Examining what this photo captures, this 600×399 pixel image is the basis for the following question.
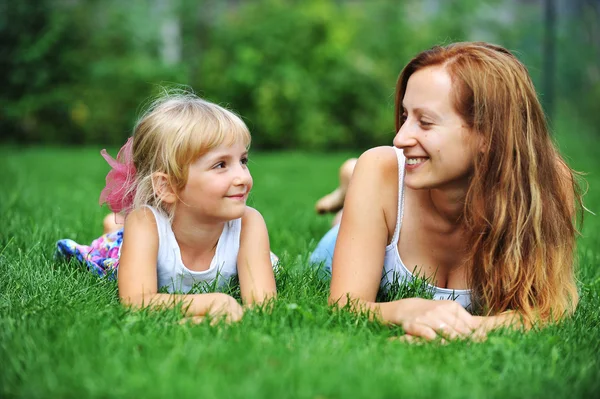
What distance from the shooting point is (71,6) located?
13.5 meters

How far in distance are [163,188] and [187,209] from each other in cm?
13

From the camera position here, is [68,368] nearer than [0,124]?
Yes

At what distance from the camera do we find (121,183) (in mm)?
3123

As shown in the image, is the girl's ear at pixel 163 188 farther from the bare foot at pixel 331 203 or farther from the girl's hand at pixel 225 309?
the bare foot at pixel 331 203

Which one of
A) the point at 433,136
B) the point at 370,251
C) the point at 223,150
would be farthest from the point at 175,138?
the point at 433,136

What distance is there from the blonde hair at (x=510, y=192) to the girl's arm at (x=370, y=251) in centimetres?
29

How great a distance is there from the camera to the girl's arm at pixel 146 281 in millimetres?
2561

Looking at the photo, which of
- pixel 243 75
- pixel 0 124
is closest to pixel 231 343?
pixel 243 75

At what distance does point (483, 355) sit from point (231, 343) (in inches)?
30.8

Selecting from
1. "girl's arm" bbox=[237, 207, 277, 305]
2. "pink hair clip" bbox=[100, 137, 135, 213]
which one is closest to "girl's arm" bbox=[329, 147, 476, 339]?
"girl's arm" bbox=[237, 207, 277, 305]

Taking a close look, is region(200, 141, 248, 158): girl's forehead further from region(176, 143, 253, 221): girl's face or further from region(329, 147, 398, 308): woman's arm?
region(329, 147, 398, 308): woman's arm

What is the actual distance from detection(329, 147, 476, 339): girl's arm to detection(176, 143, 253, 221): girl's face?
43cm

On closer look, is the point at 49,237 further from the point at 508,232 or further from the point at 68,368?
the point at 508,232

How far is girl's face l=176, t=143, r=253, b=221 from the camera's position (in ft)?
9.32
